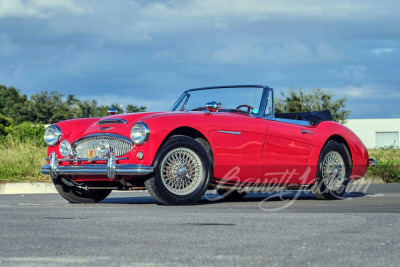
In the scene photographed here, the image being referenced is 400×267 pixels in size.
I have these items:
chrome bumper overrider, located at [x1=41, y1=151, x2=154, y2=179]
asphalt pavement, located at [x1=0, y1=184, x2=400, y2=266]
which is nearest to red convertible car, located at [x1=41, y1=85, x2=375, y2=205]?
chrome bumper overrider, located at [x1=41, y1=151, x2=154, y2=179]

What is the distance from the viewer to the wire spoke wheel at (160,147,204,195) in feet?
24.8

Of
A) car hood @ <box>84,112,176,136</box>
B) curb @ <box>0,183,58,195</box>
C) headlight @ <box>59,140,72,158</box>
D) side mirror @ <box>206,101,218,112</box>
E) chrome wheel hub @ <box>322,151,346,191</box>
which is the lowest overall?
curb @ <box>0,183,58,195</box>

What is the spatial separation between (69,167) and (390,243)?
14.5 feet

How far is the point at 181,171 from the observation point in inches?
299

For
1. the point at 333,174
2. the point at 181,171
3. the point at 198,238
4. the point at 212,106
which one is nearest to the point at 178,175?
the point at 181,171

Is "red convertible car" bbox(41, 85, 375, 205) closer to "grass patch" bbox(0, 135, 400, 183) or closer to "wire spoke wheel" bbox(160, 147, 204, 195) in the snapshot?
"wire spoke wheel" bbox(160, 147, 204, 195)

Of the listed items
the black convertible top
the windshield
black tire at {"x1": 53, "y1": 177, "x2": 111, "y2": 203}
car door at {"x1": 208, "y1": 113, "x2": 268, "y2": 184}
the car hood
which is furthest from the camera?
the black convertible top

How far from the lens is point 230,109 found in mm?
8859

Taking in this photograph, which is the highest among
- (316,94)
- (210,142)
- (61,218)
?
(316,94)

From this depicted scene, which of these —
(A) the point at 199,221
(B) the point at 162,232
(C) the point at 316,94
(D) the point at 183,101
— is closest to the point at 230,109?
(D) the point at 183,101

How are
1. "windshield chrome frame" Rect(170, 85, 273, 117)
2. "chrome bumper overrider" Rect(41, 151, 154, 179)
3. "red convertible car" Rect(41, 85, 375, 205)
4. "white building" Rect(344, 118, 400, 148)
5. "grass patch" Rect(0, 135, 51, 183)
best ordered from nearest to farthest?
1. "chrome bumper overrider" Rect(41, 151, 154, 179)
2. "red convertible car" Rect(41, 85, 375, 205)
3. "windshield chrome frame" Rect(170, 85, 273, 117)
4. "grass patch" Rect(0, 135, 51, 183)
5. "white building" Rect(344, 118, 400, 148)

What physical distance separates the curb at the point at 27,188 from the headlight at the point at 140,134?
19.6 ft

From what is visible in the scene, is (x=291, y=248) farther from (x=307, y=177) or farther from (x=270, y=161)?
(x=307, y=177)

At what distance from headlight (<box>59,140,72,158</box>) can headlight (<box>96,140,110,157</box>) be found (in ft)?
1.72
